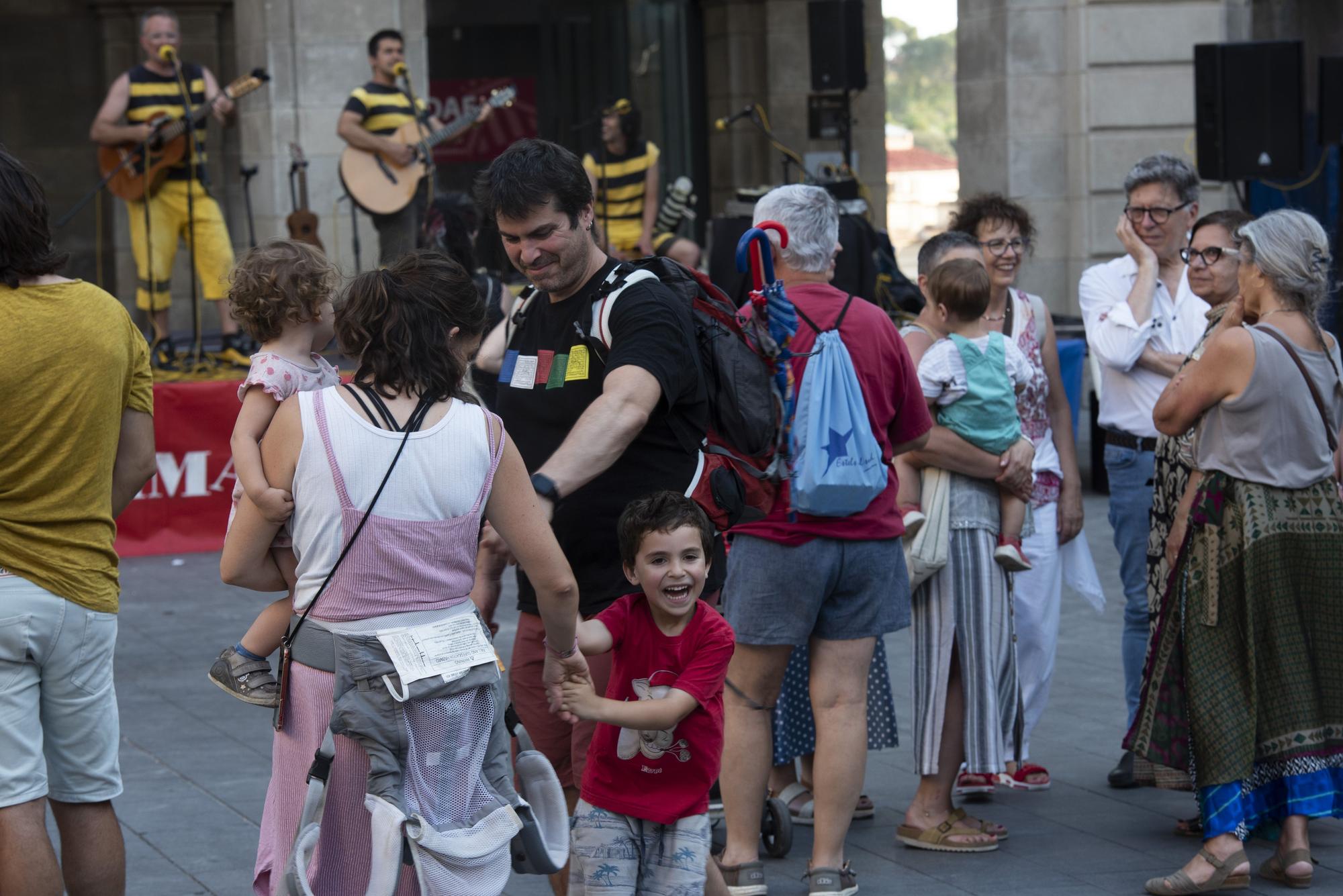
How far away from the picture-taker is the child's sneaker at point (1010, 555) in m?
5.28

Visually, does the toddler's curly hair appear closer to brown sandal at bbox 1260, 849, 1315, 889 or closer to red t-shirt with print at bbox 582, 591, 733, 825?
red t-shirt with print at bbox 582, 591, 733, 825

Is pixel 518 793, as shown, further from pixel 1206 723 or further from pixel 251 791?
pixel 251 791

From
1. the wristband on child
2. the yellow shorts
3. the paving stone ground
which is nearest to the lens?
the wristband on child

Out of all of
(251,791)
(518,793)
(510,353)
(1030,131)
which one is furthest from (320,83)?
(518,793)

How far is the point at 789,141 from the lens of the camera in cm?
1978

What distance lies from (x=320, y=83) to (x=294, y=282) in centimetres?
916

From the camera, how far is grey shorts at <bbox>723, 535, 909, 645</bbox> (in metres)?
4.68

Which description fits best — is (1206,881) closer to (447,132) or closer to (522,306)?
(522,306)

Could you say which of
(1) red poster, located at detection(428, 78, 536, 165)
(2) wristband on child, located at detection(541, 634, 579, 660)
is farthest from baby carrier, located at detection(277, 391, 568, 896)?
(1) red poster, located at detection(428, 78, 536, 165)

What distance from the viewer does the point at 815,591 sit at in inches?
185

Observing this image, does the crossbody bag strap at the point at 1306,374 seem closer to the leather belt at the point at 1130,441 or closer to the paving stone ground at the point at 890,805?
the leather belt at the point at 1130,441

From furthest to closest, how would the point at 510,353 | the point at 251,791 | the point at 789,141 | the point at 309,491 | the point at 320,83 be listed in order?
the point at 789,141
the point at 320,83
the point at 251,791
the point at 510,353
the point at 309,491

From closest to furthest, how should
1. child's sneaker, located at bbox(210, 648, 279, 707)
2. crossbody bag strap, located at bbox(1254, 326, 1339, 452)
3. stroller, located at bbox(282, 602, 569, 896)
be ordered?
stroller, located at bbox(282, 602, 569, 896)
child's sneaker, located at bbox(210, 648, 279, 707)
crossbody bag strap, located at bbox(1254, 326, 1339, 452)

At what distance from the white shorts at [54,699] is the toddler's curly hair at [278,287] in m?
0.73
